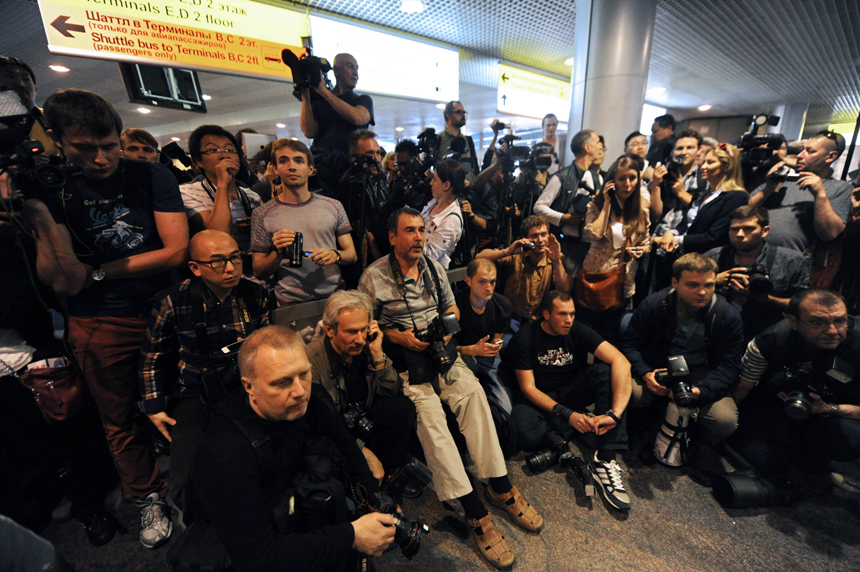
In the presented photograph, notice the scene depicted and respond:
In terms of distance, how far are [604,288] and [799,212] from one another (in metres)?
1.38

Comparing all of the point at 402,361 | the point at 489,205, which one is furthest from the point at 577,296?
the point at 402,361

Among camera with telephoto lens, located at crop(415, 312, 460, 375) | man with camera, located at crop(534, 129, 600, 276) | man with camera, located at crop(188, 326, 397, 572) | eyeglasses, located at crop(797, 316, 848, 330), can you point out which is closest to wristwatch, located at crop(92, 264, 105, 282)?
man with camera, located at crop(188, 326, 397, 572)

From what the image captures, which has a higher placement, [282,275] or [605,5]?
[605,5]

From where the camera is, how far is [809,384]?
1983 millimetres

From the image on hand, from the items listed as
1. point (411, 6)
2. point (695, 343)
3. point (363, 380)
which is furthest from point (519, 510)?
point (411, 6)

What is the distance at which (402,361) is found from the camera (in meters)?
2.16

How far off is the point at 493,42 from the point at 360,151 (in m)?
4.03

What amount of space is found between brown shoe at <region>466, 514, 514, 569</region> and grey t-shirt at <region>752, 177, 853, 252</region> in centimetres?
267

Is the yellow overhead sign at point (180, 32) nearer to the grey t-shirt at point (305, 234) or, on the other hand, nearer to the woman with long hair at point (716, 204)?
the grey t-shirt at point (305, 234)

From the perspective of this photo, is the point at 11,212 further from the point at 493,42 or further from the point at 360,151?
the point at 493,42

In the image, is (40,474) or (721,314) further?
(721,314)

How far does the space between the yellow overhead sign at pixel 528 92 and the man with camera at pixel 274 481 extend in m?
5.98

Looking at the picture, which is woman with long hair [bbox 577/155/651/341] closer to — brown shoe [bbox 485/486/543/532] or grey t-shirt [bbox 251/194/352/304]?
brown shoe [bbox 485/486/543/532]

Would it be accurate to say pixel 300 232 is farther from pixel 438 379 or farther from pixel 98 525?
pixel 98 525
